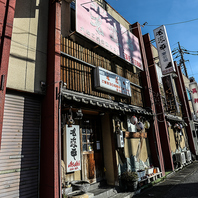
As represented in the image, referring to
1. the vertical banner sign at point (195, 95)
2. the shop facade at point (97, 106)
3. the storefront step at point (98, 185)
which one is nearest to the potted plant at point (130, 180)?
the shop facade at point (97, 106)

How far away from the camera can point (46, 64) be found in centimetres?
714

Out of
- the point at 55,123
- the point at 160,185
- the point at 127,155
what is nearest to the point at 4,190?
the point at 55,123

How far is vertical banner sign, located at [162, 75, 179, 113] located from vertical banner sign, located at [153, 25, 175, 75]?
8.12 ft

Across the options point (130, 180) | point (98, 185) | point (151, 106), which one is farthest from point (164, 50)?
point (98, 185)

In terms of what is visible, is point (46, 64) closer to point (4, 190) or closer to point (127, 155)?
point (4, 190)

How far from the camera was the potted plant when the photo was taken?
27.7 feet

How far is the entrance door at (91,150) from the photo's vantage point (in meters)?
8.39

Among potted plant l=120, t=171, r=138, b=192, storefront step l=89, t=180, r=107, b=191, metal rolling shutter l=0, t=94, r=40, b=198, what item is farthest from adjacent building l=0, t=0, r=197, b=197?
potted plant l=120, t=171, r=138, b=192

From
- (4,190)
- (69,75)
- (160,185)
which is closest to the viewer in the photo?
(4,190)

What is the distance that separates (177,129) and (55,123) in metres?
17.1

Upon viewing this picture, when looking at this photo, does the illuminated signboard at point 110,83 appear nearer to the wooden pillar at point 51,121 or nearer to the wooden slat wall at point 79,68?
the wooden slat wall at point 79,68

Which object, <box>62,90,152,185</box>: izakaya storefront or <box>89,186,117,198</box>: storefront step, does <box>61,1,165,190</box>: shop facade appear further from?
A: <box>89,186,117,198</box>: storefront step

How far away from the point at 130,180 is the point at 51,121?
5.68 m

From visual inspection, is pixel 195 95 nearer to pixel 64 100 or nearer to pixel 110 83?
pixel 110 83
